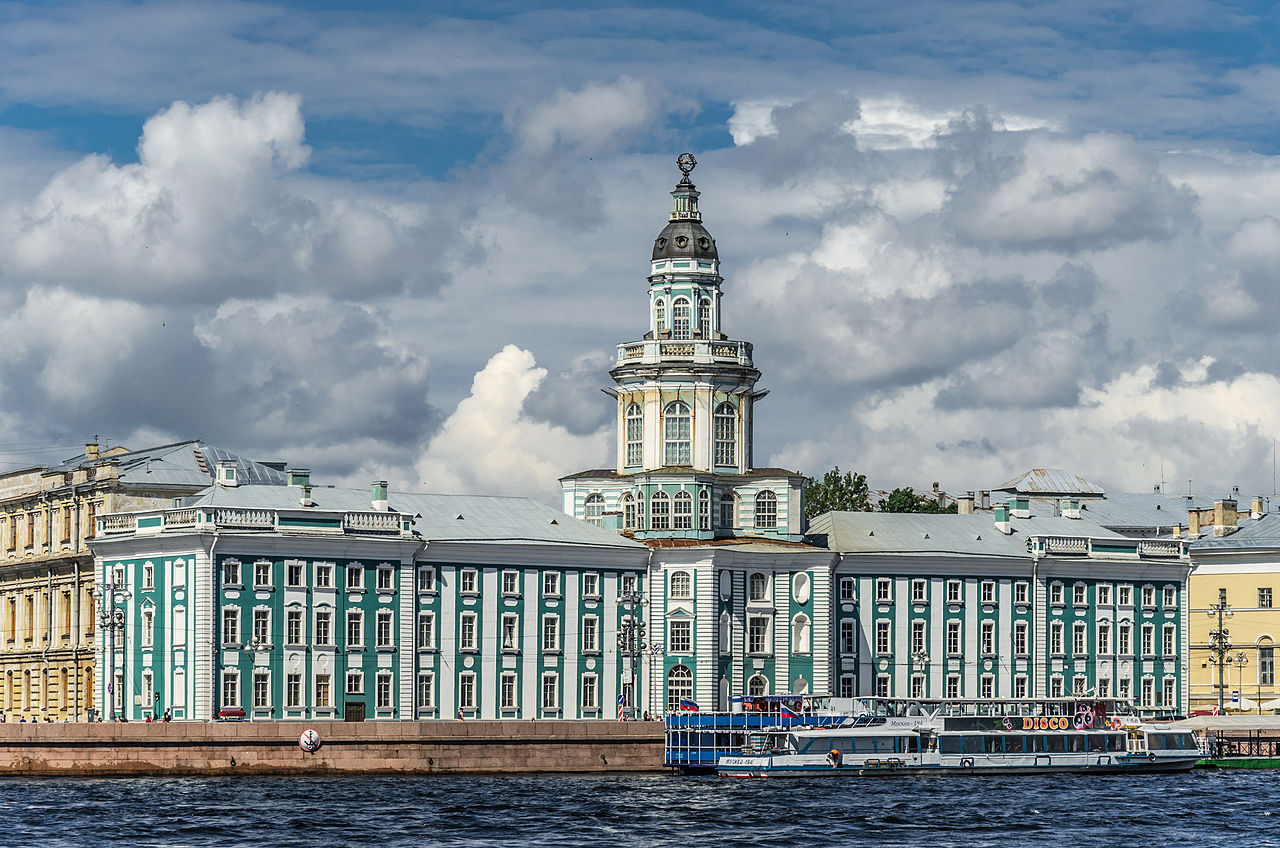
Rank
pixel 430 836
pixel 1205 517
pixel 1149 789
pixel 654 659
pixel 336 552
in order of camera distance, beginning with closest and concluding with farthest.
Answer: pixel 430 836 → pixel 1149 789 → pixel 336 552 → pixel 654 659 → pixel 1205 517

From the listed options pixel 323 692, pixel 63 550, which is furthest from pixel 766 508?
pixel 63 550

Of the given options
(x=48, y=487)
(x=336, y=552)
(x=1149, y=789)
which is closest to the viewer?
(x=1149, y=789)

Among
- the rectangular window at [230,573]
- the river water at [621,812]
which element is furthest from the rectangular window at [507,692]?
the rectangular window at [230,573]

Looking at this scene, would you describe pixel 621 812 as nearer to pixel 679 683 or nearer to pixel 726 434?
pixel 679 683

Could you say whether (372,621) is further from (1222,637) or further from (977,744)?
(1222,637)

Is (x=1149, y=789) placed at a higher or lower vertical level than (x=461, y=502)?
lower

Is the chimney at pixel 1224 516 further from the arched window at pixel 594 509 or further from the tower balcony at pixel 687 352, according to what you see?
the arched window at pixel 594 509

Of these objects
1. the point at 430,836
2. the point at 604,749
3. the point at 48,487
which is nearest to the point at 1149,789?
the point at 604,749

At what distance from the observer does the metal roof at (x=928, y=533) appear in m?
134

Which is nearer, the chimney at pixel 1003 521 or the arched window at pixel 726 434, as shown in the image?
the arched window at pixel 726 434

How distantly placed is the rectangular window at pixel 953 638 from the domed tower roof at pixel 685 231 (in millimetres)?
21490

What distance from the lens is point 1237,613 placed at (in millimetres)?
159250

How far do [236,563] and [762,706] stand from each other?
22642 millimetres

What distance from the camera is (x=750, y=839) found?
86.0 meters
